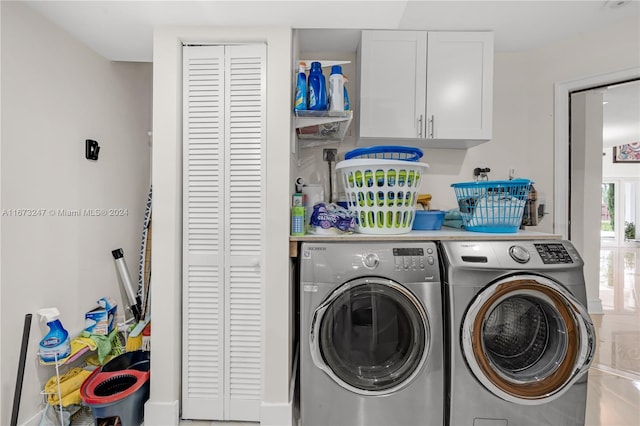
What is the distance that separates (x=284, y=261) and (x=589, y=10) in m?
2.58

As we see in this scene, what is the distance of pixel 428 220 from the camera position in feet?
6.53

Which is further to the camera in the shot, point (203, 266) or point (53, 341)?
point (203, 266)

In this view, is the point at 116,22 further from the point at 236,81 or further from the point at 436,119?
the point at 436,119

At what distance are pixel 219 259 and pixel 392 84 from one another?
5.39 feet

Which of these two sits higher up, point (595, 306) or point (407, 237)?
point (407, 237)

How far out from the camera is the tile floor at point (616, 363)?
1.73 metres

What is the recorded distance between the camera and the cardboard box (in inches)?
73.0

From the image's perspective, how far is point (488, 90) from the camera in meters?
2.13

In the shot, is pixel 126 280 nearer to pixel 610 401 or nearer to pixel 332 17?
pixel 332 17

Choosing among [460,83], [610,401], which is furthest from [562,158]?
[610,401]

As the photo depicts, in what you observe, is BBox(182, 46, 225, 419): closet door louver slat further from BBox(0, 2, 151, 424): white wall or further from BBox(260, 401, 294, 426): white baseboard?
BBox(0, 2, 151, 424): white wall

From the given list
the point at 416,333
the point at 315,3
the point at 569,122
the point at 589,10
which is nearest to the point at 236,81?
the point at 315,3

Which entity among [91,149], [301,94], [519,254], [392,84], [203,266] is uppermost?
[392,84]

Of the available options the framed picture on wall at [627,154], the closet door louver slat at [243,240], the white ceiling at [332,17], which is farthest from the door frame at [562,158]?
the framed picture on wall at [627,154]
